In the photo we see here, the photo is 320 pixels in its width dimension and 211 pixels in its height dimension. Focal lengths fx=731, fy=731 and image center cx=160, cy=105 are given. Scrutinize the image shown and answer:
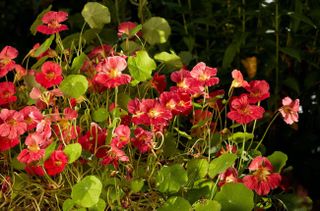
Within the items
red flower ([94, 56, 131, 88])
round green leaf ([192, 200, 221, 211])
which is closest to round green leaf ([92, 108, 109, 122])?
red flower ([94, 56, 131, 88])

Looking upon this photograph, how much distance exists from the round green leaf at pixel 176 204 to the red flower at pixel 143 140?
12cm

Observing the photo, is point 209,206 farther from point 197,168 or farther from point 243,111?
point 243,111

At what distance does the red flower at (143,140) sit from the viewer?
1443 mm

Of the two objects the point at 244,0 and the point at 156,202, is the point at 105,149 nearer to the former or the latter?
the point at 156,202

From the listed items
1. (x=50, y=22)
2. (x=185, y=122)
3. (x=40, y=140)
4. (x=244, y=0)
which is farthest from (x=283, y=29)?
(x=40, y=140)

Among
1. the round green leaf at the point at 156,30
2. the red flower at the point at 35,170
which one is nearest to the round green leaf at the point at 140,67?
the round green leaf at the point at 156,30

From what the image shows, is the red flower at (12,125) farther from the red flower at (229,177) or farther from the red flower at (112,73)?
the red flower at (229,177)

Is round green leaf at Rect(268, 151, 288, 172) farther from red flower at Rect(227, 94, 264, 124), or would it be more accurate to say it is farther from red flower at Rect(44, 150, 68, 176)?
red flower at Rect(44, 150, 68, 176)

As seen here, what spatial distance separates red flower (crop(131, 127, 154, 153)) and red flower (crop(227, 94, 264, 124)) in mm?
165

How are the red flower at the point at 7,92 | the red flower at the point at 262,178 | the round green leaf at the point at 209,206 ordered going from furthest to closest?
the red flower at the point at 7,92 < the red flower at the point at 262,178 < the round green leaf at the point at 209,206

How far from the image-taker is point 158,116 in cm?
144

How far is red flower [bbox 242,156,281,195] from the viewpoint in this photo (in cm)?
143

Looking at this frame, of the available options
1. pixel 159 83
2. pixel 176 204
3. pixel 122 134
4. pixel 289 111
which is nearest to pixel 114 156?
pixel 122 134

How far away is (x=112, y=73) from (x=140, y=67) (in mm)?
72
